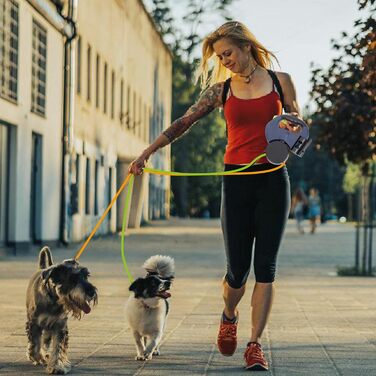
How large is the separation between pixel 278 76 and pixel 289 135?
0.54 meters

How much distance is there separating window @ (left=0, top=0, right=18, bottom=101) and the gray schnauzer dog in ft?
52.7

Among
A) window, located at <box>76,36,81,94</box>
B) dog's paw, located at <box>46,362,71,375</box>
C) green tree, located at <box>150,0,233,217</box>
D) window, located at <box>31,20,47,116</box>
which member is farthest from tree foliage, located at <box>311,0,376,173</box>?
green tree, located at <box>150,0,233,217</box>

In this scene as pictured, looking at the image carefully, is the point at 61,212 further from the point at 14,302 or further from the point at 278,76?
the point at 278,76

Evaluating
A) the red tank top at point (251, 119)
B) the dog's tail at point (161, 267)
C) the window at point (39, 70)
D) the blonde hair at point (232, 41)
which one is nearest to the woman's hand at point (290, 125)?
the red tank top at point (251, 119)

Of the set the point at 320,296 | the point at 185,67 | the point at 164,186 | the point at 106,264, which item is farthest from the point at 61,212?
the point at 185,67

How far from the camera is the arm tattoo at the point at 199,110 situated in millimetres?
8531

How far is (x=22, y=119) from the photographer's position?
1038 inches

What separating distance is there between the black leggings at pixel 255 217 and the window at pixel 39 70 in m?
19.4

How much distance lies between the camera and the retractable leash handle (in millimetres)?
7945

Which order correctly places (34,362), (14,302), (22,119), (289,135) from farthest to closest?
1. (22,119)
2. (14,302)
3. (34,362)
4. (289,135)

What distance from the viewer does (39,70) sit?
93.8ft

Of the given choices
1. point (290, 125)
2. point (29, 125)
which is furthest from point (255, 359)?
point (29, 125)

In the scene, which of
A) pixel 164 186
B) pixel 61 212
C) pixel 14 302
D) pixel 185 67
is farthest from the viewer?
pixel 185 67

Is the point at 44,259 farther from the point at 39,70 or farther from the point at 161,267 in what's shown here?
the point at 39,70
